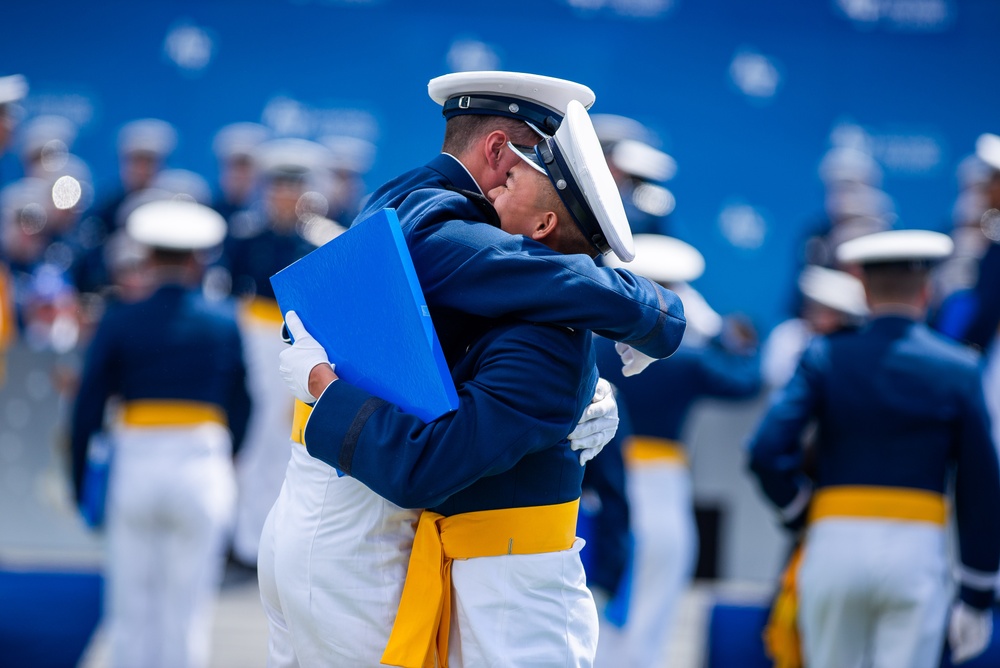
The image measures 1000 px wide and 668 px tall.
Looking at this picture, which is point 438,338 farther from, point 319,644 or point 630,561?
point 630,561

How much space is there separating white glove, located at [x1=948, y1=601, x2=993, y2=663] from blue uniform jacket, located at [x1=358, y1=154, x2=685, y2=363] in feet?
7.48

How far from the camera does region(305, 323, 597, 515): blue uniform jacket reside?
8.59 ft

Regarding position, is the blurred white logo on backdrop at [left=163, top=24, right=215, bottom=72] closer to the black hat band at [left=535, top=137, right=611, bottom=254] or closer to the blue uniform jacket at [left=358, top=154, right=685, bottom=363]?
the blue uniform jacket at [left=358, top=154, right=685, bottom=363]

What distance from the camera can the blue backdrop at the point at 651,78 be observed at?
30.2ft

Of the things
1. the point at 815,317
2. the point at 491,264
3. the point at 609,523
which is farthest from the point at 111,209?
the point at 491,264

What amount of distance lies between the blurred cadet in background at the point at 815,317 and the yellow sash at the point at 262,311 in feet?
9.74

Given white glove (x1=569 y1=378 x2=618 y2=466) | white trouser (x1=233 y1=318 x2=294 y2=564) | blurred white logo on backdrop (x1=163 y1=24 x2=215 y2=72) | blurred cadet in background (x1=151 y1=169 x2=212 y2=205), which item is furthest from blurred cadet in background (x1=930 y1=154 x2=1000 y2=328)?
blurred white logo on backdrop (x1=163 y1=24 x2=215 y2=72)

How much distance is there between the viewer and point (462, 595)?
2820 mm

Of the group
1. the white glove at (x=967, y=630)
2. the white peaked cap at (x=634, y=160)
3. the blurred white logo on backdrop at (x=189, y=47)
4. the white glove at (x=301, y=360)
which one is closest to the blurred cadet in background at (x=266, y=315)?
the blurred white logo on backdrop at (x=189, y=47)

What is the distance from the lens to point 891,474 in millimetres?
4484

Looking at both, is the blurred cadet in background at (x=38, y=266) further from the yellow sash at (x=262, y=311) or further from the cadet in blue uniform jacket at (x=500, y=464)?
the cadet in blue uniform jacket at (x=500, y=464)

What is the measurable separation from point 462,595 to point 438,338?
1.81ft

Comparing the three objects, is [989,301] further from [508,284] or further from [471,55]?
[471,55]

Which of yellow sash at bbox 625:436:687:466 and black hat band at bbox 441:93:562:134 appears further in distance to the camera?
yellow sash at bbox 625:436:687:466
